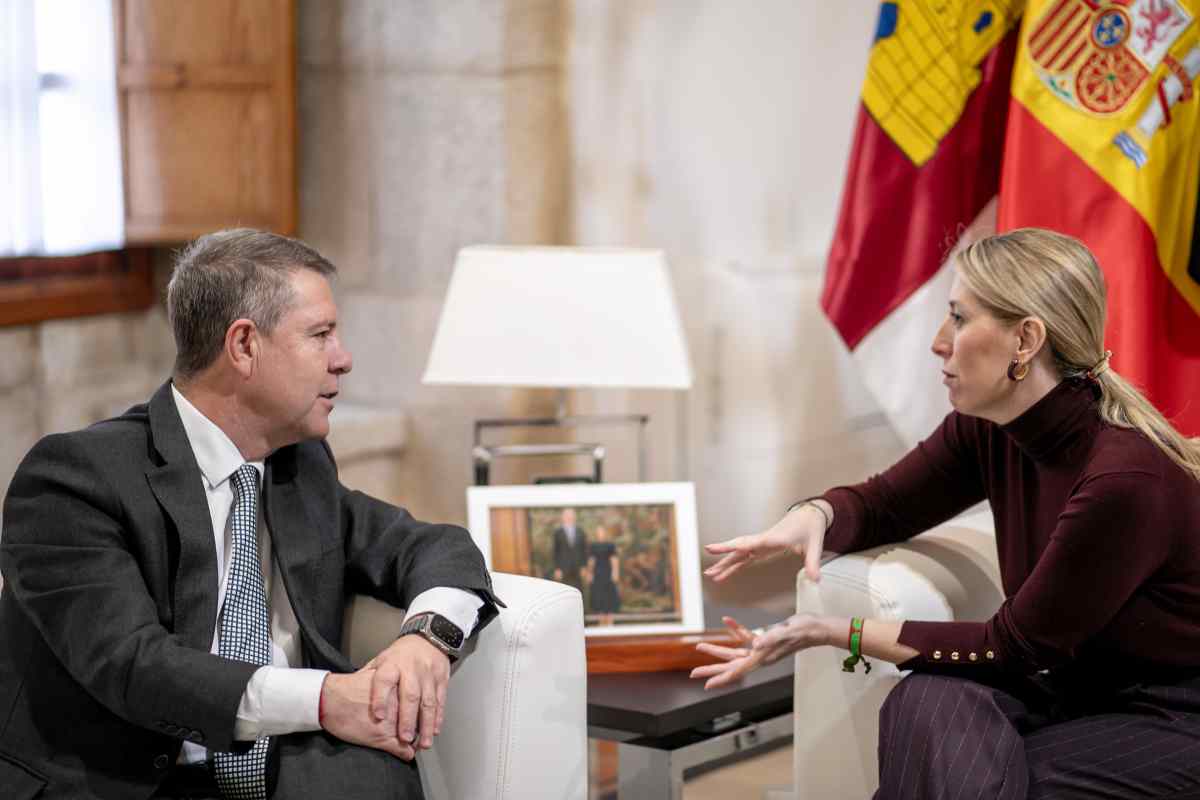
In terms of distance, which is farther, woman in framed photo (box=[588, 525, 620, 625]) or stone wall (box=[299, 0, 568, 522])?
stone wall (box=[299, 0, 568, 522])

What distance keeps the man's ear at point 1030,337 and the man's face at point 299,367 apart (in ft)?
2.95

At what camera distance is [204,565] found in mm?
1858

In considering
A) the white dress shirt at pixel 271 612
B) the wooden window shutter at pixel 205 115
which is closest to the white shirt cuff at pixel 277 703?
the white dress shirt at pixel 271 612

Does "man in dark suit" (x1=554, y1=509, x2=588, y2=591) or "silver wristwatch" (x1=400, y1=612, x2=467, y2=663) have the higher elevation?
"silver wristwatch" (x1=400, y1=612, x2=467, y2=663)

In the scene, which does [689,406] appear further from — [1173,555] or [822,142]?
[1173,555]

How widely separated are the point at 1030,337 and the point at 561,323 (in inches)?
37.3

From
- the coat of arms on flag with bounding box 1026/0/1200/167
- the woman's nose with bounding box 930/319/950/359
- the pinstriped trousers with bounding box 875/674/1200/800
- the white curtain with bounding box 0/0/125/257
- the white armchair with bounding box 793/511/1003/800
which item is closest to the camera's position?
the pinstriped trousers with bounding box 875/674/1200/800

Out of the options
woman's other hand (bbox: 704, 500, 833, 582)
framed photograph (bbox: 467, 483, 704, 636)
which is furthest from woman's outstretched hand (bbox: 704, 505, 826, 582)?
framed photograph (bbox: 467, 483, 704, 636)

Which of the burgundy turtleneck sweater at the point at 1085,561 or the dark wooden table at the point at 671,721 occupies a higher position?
the burgundy turtleneck sweater at the point at 1085,561

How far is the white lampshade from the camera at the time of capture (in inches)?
105

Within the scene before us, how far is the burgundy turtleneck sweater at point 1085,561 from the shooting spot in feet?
6.17

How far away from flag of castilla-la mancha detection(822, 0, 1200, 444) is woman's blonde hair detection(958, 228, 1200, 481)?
0.72m

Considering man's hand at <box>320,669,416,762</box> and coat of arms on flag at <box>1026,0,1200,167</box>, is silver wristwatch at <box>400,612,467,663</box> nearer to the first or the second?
man's hand at <box>320,669,416,762</box>

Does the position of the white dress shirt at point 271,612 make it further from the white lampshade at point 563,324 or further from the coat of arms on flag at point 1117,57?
the coat of arms on flag at point 1117,57
